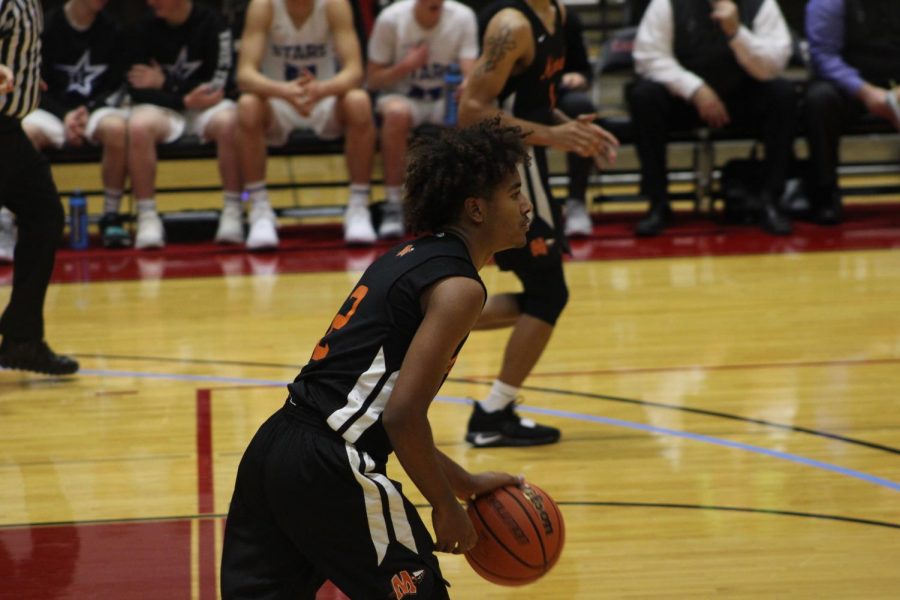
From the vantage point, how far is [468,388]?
5961 mm

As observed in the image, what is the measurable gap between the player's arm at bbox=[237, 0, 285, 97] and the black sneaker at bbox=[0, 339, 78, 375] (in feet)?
10.8

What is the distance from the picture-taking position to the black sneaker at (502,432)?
515 centimetres

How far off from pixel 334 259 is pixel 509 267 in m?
3.81

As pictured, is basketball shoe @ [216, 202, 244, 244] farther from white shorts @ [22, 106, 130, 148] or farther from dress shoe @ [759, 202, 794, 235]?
dress shoe @ [759, 202, 794, 235]

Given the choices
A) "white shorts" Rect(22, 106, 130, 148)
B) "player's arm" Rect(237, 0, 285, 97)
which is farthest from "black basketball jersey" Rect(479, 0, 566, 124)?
"white shorts" Rect(22, 106, 130, 148)

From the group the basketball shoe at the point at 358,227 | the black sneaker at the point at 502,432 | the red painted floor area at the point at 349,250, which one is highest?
the black sneaker at the point at 502,432

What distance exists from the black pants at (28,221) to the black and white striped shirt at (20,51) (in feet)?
0.29

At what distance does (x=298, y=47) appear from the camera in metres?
9.20

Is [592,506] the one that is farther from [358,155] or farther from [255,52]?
[255,52]

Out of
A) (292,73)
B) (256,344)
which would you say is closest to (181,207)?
(292,73)

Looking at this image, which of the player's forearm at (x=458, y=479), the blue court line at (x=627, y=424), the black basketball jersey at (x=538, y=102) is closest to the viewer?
the player's forearm at (x=458, y=479)

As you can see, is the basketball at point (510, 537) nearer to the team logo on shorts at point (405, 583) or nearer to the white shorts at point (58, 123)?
the team logo on shorts at point (405, 583)

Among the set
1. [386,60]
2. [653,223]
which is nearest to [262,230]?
[386,60]

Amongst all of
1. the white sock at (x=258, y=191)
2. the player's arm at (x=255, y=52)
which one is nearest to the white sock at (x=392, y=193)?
the white sock at (x=258, y=191)
